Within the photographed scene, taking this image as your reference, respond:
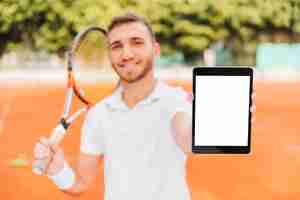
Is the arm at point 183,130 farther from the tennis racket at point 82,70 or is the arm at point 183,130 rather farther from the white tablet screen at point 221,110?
the tennis racket at point 82,70

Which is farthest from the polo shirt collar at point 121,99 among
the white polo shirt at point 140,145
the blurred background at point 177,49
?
the blurred background at point 177,49

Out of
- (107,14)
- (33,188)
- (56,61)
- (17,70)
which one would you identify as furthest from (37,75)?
(107,14)

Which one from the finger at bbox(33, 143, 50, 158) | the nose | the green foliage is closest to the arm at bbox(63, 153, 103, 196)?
the finger at bbox(33, 143, 50, 158)

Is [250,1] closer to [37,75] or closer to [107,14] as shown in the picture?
[107,14]

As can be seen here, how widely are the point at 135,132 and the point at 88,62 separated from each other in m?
0.51

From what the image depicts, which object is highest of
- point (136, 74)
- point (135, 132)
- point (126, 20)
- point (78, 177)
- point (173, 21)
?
point (173, 21)

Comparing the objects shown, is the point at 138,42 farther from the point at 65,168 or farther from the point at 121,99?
the point at 65,168

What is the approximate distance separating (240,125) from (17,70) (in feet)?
3.28

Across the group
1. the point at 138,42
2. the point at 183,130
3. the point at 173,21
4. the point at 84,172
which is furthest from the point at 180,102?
the point at 173,21

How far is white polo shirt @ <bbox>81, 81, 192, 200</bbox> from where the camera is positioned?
1259mm

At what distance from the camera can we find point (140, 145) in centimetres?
127

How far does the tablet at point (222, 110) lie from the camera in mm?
1218

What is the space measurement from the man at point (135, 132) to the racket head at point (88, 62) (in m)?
0.12

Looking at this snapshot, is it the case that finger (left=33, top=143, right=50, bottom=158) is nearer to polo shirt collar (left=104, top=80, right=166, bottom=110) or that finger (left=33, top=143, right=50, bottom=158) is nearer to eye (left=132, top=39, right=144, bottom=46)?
polo shirt collar (left=104, top=80, right=166, bottom=110)
